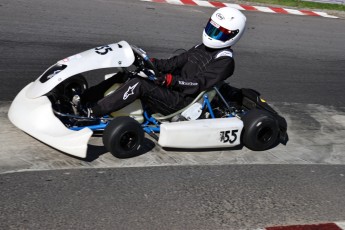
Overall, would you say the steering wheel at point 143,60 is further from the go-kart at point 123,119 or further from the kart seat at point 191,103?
the kart seat at point 191,103

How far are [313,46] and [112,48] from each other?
539 cm

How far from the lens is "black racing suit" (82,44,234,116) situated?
14.6 feet

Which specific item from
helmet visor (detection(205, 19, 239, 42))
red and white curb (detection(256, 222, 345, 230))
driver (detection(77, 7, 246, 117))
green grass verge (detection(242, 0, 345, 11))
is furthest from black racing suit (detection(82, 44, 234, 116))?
green grass verge (detection(242, 0, 345, 11))

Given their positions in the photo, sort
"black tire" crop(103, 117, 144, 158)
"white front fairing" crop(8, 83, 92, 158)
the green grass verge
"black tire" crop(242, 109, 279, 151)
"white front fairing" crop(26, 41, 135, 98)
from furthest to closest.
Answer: the green grass verge → "black tire" crop(242, 109, 279, 151) → "white front fairing" crop(26, 41, 135, 98) → "black tire" crop(103, 117, 144, 158) → "white front fairing" crop(8, 83, 92, 158)

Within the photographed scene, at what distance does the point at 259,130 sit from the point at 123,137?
47.0 inches

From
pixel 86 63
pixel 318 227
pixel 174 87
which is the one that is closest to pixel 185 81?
pixel 174 87

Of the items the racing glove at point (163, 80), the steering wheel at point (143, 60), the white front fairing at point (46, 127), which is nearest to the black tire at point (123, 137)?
the white front fairing at point (46, 127)

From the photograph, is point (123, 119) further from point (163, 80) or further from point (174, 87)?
point (174, 87)

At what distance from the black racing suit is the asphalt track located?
0.35m

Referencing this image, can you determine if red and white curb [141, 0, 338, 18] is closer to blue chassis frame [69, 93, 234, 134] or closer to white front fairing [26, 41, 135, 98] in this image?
blue chassis frame [69, 93, 234, 134]

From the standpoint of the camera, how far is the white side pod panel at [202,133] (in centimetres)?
442

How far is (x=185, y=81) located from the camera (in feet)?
15.3

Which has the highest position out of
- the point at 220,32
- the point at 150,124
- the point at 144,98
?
the point at 220,32

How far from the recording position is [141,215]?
11.7 ft
